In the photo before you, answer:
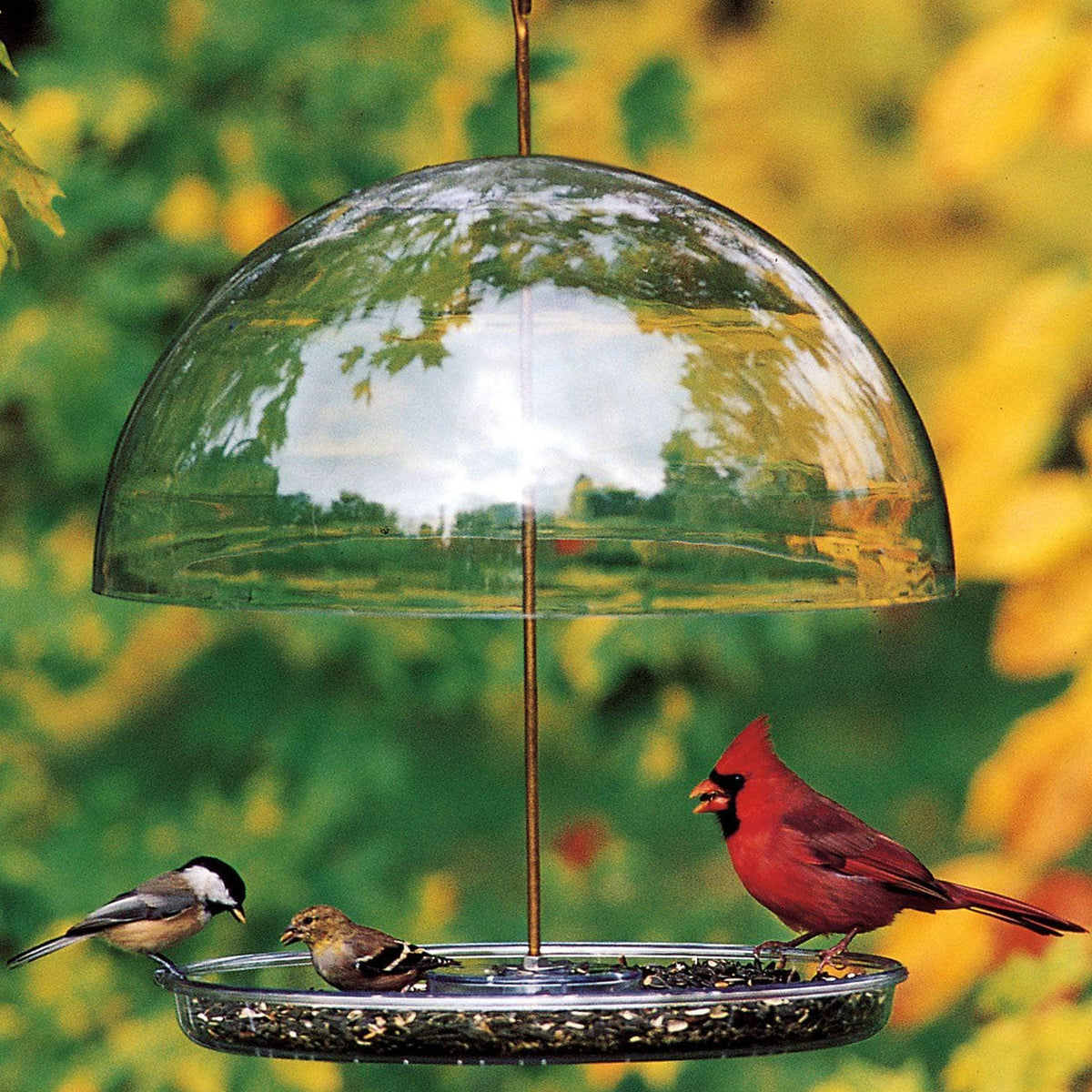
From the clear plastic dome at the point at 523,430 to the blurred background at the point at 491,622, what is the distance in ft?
4.27

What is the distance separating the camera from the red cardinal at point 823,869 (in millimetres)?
2262

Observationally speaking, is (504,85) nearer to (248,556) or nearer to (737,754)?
(737,754)

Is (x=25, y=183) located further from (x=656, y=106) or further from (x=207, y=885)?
(x=656, y=106)

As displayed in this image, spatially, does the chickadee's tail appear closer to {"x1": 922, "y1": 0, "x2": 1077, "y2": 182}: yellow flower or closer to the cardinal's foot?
the cardinal's foot

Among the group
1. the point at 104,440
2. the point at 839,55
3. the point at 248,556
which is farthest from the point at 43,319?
the point at 248,556

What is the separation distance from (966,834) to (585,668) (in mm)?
1082

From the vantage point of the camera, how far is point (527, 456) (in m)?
1.77

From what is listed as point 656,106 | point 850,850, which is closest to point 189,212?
point 656,106

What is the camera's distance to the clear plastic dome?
5.91 ft

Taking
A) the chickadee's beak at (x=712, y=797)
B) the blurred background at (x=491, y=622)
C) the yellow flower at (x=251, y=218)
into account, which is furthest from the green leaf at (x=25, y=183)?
the yellow flower at (x=251, y=218)

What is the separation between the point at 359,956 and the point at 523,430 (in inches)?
23.7

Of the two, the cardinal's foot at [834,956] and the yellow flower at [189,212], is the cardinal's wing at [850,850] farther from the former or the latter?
the yellow flower at [189,212]

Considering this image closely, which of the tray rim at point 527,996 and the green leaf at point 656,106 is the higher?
the green leaf at point 656,106

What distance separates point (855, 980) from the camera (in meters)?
2.00
